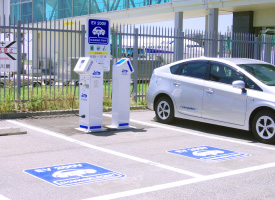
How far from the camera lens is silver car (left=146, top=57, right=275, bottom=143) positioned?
823 centimetres

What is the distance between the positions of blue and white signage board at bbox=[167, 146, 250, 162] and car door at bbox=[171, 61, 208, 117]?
1725mm

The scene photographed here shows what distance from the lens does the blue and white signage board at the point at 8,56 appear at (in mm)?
10797

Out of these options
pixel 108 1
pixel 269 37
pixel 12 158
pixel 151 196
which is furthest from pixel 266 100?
pixel 108 1

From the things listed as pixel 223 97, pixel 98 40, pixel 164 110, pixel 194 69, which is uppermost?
pixel 98 40

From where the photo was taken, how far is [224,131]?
9.70 m

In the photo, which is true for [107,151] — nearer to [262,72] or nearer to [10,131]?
[10,131]

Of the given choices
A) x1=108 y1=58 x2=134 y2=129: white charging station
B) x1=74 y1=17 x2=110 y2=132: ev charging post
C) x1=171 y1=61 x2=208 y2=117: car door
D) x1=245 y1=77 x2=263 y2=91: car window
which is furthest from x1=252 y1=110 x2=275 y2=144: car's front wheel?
x1=74 y1=17 x2=110 y2=132: ev charging post

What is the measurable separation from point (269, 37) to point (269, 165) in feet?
41.1

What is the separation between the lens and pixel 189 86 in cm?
952

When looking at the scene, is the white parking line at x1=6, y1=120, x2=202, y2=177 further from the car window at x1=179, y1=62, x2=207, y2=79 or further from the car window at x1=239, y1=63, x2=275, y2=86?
the car window at x1=239, y1=63, x2=275, y2=86

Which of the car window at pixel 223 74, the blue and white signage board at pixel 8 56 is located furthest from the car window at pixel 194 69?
the blue and white signage board at pixel 8 56

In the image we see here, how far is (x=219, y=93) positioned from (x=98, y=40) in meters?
3.82

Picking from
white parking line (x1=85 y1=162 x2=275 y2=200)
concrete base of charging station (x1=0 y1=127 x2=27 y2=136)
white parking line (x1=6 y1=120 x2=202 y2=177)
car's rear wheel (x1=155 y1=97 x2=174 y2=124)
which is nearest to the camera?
white parking line (x1=85 y1=162 x2=275 y2=200)

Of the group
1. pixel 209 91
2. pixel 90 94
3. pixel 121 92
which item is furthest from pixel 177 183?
pixel 121 92
